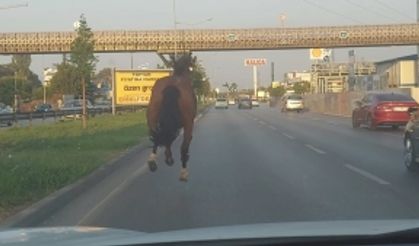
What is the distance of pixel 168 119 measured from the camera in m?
12.5

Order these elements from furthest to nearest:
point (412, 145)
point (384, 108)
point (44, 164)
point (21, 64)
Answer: point (21, 64), point (384, 108), point (412, 145), point (44, 164)

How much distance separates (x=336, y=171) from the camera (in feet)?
49.1

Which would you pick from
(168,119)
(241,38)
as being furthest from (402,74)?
(168,119)

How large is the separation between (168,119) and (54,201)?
2672mm

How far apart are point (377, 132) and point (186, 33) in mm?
48249

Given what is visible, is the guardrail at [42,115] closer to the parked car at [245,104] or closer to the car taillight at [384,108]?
the car taillight at [384,108]

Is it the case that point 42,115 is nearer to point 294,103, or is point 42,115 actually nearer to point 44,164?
point 294,103

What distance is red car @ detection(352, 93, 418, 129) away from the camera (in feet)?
100

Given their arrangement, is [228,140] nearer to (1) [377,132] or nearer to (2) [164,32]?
(1) [377,132]

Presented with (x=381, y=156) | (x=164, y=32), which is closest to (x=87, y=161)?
(x=381, y=156)

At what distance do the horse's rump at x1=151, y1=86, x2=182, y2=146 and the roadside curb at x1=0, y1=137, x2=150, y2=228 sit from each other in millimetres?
1510

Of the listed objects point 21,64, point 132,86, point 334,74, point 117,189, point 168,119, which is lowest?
point 117,189

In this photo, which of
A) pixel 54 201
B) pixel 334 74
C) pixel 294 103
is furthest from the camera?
pixel 334 74

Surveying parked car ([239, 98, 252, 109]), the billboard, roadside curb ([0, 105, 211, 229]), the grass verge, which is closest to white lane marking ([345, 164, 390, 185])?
roadside curb ([0, 105, 211, 229])
